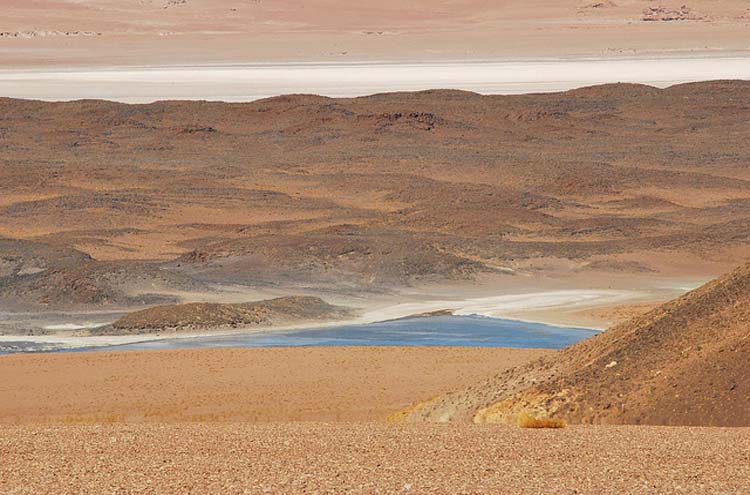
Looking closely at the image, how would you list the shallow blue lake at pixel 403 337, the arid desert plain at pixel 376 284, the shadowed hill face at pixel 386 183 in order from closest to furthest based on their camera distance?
1. the arid desert plain at pixel 376 284
2. the shallow blue lake at pixel 403 337
3. the shadowed hill face at pixel 386 183

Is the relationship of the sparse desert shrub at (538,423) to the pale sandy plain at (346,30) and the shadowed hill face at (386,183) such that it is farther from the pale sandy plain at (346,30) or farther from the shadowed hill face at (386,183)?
the pale sandy plain at (346,30)

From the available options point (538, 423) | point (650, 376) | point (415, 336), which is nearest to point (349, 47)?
point (415, 336)

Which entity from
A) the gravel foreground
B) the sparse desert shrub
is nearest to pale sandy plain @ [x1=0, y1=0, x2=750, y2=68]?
the sparse desert shrub

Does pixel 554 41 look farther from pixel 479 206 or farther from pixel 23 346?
pixel 23 346

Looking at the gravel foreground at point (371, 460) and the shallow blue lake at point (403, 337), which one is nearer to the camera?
the gravel foreground at point (371, 460)

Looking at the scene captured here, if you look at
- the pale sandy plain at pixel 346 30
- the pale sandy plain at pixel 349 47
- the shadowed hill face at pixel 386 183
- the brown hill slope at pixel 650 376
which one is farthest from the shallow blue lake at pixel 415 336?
the pale sandy plain at pixel 346 30

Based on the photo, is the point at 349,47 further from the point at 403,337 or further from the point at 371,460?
the point at 371,460

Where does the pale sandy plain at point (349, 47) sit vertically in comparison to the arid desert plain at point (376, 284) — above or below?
above
